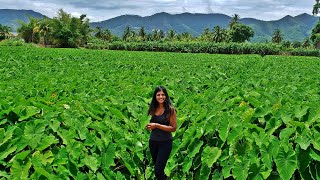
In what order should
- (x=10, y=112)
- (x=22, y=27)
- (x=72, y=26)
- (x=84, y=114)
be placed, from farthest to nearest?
(x=22, y=27) < (x=72, y=26) < (x=84, y=114) < (x=10, y=112)

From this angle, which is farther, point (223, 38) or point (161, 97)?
point (223, 38)

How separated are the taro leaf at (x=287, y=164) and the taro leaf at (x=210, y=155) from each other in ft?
2.40

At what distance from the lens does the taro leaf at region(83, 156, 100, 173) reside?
3.74 metres

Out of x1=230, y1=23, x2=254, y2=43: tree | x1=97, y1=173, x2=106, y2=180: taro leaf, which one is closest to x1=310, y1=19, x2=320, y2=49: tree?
x1=230, y1=23, x2=254, y2=43: tree

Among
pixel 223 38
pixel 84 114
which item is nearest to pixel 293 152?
pixel 84 114

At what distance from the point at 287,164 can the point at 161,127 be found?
57.7 inches

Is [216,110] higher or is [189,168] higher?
[216,110]

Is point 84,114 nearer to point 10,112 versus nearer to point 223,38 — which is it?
point 10,112

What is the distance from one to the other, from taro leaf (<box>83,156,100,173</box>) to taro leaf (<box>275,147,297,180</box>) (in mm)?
1889

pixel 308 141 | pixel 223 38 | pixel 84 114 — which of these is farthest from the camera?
pixel 223 38

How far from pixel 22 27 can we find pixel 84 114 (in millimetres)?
79274

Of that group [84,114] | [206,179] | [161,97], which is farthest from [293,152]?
[84,114]

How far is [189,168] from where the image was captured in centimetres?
464

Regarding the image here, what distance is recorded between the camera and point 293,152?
386 centimetres
